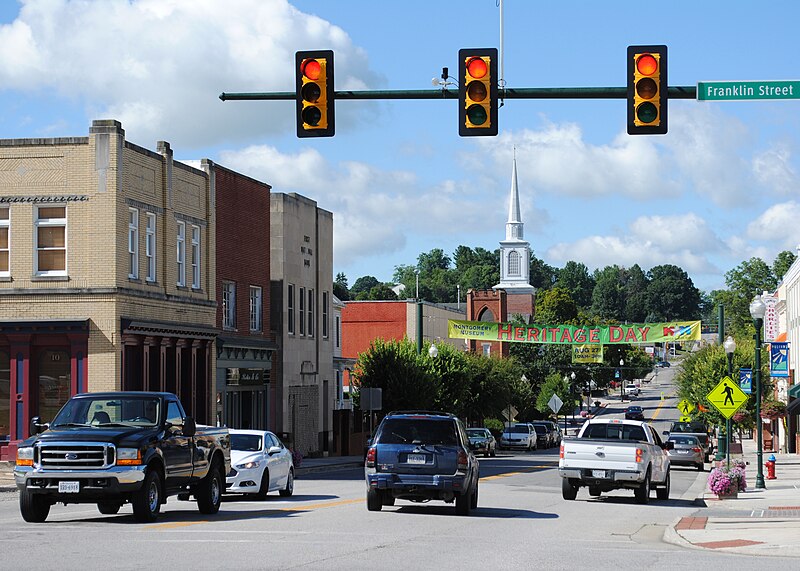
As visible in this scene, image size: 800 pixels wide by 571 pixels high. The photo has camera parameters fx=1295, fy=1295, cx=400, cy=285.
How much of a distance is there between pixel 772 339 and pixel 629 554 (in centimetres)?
5909

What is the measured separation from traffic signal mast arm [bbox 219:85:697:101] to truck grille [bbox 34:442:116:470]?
5391mm

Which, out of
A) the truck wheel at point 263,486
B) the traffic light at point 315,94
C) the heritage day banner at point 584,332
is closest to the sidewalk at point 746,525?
the traffic light at point 315,94

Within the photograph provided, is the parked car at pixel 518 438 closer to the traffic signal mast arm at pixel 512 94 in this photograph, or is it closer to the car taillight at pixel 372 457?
the car taillight at pixel 372 457

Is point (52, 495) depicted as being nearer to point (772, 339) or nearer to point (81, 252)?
point (81, 252)

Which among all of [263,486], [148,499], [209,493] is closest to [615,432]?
[263,486]

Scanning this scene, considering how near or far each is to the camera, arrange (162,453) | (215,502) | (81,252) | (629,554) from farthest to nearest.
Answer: (81,252) → (215,502) → (162,453) → (629,554)

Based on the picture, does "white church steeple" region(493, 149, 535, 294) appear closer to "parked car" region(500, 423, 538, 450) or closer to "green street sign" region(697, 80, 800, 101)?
"parked car" region(500, 423, 538, 450)

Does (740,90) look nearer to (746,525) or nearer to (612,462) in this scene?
(746,525)

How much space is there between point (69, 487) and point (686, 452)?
33.5 metres

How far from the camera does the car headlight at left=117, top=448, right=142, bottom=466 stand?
18453 millimetres

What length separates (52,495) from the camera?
61.2ft

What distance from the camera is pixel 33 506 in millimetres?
19000

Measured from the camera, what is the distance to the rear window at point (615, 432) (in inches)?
1101

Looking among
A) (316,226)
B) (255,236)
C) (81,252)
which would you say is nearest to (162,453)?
(81,252)
